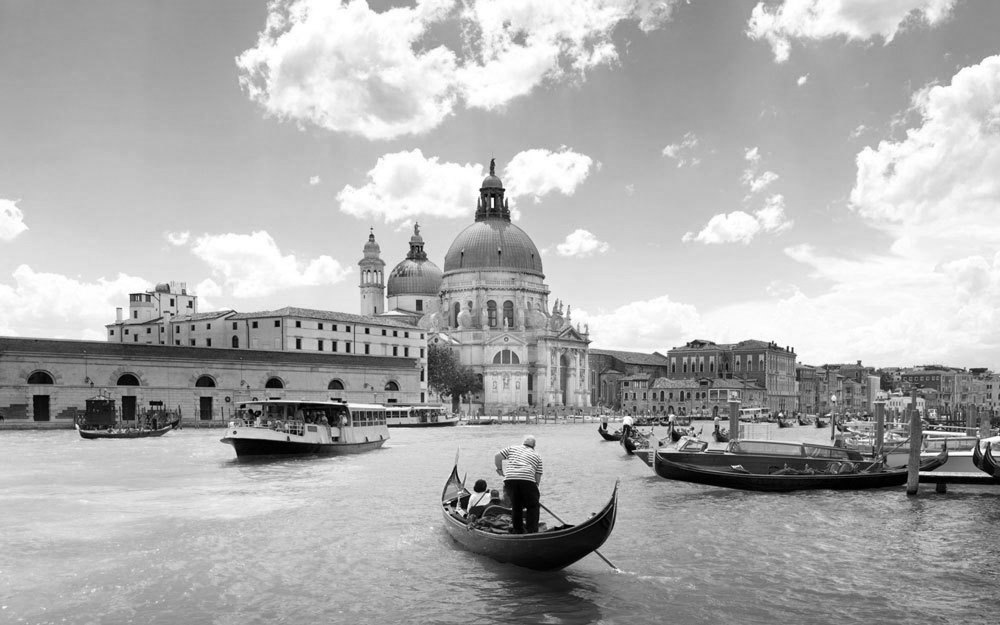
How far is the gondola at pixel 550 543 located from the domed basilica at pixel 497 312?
8021 centimetres

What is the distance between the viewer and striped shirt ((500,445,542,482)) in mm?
13462

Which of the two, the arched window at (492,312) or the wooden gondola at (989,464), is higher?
the arched window at (492,312)

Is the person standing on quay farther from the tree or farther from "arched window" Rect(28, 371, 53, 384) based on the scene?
the tree

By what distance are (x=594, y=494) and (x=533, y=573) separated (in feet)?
35.4

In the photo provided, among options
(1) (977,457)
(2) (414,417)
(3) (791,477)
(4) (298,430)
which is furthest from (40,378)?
(1) (977,457)

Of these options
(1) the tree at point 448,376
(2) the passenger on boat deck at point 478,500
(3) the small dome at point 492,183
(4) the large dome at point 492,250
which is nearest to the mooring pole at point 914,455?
(2) the passenger on boat deck at point 478,500

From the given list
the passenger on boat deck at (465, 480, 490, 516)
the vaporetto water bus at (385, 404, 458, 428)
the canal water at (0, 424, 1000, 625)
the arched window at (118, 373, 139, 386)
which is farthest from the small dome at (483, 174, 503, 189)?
the passenger on boat deck at (465, 480, 490, 516)

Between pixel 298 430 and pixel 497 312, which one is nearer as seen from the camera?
pixel 298 430

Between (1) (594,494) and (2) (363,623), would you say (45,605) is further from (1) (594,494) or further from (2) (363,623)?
(1) (594,494)

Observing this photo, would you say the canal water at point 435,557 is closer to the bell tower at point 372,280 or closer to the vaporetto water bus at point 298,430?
the vaporetto water bus at point 298,430

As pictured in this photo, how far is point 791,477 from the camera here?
81.0ft

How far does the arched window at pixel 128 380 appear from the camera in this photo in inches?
2085

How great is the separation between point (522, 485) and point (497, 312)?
3564 inches

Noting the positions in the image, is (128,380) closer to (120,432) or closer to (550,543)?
(120,432)
